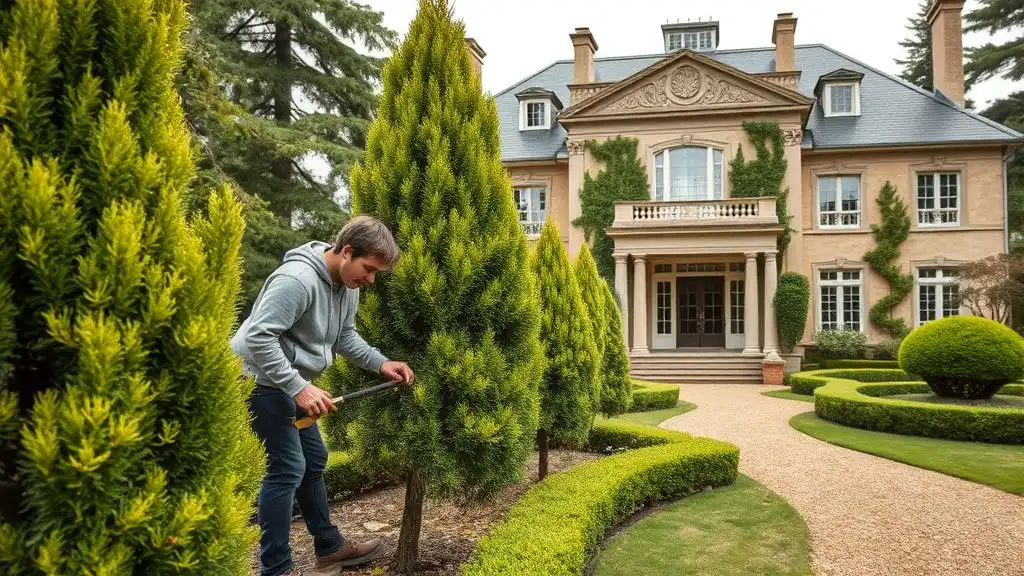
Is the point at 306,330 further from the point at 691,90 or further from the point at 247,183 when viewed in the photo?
the point at 691,90

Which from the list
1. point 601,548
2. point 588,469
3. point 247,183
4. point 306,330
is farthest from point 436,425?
point 247,183

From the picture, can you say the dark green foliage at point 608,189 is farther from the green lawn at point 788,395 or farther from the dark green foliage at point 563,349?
the dark green foliage at point 563,349

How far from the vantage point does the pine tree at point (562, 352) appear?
5.26 metres

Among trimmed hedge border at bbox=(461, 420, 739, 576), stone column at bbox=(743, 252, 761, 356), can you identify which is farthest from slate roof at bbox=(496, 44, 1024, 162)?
trimmed hedge border at bbox=(461, 420, 739, 576)

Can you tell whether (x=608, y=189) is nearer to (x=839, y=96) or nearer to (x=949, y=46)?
(x=839, y=96)

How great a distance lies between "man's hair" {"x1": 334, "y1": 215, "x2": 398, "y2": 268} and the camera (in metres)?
2.77

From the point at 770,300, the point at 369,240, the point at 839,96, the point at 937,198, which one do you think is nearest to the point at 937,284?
the point at 937,198

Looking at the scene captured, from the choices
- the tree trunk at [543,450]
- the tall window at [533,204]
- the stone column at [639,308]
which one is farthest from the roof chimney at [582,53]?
the tree trunk at [543,450]

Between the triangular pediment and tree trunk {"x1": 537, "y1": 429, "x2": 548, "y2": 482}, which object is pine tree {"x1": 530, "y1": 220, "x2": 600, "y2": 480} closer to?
tree trunk {"x1": 537, "y1": 429, "x2": 548, "y2": 482}

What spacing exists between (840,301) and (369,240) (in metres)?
21.4

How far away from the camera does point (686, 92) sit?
67.5ft

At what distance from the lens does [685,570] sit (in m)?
3.80

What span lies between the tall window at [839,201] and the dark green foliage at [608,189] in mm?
6017

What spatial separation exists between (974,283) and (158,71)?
76.9 feet
